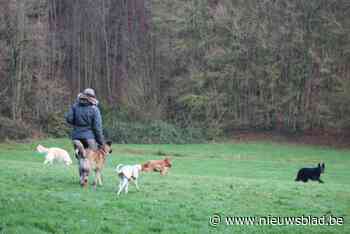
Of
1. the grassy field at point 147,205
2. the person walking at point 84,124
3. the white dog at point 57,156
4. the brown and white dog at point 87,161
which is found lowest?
the white dog at point 57,156

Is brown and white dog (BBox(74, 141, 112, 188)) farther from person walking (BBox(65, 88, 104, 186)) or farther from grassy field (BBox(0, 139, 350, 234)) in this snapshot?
grassy field (BBox(0, 139, 350, 234))

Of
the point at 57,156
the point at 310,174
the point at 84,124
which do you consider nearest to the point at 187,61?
the point at 57,156

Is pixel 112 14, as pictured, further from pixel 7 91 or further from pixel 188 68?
pixel 7 91

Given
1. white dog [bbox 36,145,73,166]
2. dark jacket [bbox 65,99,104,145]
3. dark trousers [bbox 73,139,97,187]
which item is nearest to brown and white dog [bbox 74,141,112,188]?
dark trousers [bbox 73,139,97,187]

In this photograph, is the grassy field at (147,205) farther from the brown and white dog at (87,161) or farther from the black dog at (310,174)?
the black dog at (310,174)

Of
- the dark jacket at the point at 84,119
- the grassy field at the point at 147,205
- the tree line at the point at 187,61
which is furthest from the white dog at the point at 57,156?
the tree line at the point at 187,61

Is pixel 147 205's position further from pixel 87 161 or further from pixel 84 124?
pixel 84 124

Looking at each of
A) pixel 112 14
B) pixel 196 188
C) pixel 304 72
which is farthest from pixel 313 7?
pixel 196 188

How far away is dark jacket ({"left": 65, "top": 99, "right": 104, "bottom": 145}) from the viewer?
1177 cm

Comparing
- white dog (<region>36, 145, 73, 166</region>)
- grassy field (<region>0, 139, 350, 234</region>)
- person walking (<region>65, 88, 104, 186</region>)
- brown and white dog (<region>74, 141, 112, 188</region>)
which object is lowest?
white dog (<region>36, 145, 73, 166</region>)

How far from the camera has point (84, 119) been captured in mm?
11766

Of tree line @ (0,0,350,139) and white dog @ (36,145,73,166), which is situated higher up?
tree line @ (0,0,350,139)

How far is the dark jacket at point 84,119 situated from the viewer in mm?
11766

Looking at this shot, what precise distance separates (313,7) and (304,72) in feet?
16.8
